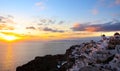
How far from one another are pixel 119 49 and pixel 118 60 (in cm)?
613

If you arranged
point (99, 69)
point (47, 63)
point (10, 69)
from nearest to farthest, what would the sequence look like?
point (99, 69), point (47, 63), point (10, 69)

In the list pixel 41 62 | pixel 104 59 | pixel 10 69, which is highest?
pixel 104 59

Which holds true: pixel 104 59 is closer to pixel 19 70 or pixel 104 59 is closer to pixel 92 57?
pixel 92 57

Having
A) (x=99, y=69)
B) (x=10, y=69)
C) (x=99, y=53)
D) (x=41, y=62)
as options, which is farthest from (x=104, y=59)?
(x=10, y=69)

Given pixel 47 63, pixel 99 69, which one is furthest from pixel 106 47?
pixel 47 63

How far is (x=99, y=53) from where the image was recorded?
35.3 metres

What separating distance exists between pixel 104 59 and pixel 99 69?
6.85 meters

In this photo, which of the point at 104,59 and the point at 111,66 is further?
the point at 104,59

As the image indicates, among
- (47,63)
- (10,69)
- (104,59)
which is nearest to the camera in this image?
(104,59)

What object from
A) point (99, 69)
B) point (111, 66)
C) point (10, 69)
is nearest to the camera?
point (99, 69)

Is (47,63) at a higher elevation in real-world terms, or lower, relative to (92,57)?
lower

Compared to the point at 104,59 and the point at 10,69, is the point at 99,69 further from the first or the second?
the point at 10,69

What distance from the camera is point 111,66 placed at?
2811 centimetres

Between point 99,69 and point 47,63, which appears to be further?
point 47,63
